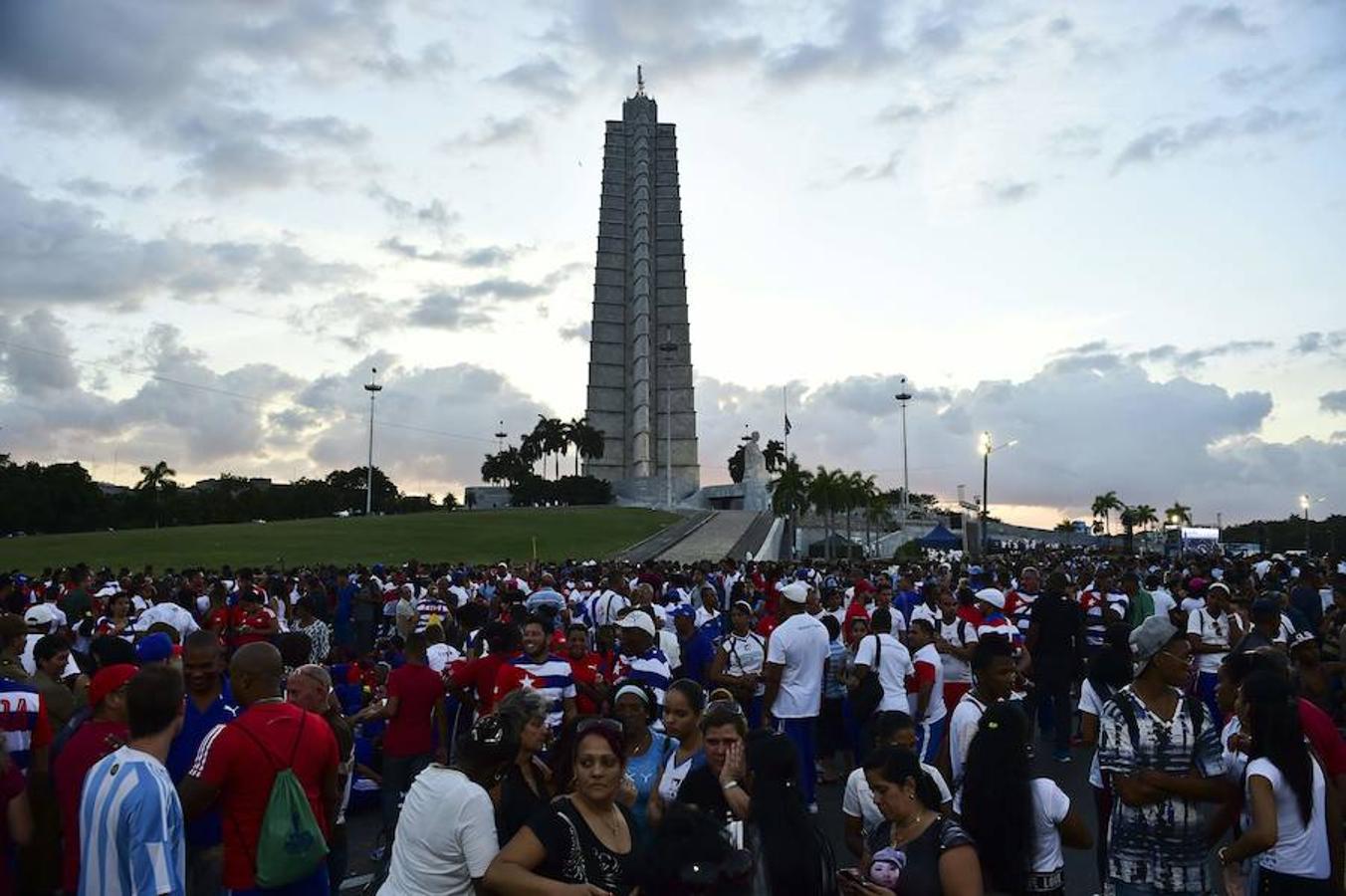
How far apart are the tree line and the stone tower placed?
2378 centimetres

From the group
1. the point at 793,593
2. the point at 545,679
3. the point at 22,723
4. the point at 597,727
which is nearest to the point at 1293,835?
the point at 597,727

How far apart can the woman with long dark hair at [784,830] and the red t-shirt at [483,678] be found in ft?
12.8

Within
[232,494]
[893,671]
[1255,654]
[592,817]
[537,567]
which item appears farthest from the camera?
[232,494]

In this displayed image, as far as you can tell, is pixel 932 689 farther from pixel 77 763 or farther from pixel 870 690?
pixel 77 763

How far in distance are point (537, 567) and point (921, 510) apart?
93171 millimetres

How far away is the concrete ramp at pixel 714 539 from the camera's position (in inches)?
2445

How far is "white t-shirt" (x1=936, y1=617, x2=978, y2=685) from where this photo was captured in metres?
10.0

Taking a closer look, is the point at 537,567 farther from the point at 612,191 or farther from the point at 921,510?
the point at 612,191

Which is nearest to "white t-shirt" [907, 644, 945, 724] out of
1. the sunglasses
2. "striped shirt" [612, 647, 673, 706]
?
"striped shirt" [612, 647, 673, 706]

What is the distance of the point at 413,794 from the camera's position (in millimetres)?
4039

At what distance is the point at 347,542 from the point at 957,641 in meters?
52.7

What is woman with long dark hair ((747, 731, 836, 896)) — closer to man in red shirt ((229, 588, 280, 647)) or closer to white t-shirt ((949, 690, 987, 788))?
white t-shirt ((949, 690, 987, 788))

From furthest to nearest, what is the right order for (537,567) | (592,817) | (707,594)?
(537,567) < (707,594) < (592,817)

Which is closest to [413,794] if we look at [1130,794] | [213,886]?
[213,886]
